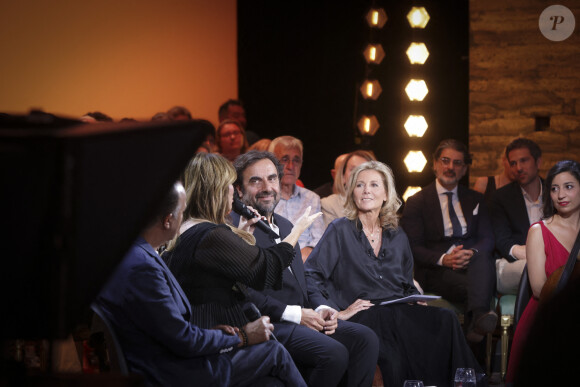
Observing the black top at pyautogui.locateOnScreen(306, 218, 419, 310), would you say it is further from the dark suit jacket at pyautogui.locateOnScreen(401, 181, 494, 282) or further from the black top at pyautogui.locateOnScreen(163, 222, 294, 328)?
the black top at pyautogui.locateOnScreen(163, 222, 294, 328)

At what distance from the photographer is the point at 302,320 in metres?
3.65

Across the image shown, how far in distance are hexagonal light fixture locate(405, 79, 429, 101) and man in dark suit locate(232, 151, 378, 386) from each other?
119 inches

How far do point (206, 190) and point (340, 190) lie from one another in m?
2.35

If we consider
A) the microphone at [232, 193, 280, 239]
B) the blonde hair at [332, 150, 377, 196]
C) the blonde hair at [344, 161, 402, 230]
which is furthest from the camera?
the blonde hair at [332, 150, 377, 196]

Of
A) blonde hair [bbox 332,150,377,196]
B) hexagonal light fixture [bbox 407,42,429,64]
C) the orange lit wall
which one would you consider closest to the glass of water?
blonde hair [bbox 332,150,377,196]

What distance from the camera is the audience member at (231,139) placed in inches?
224

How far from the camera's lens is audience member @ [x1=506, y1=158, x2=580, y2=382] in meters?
4.04

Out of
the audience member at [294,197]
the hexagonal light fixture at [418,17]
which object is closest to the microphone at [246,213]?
the audience member at [294,197]

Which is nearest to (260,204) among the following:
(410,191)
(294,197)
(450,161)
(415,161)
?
(294,197)

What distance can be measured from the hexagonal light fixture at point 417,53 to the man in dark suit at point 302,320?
3134 mm

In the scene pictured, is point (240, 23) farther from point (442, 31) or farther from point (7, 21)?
point (7, 21)

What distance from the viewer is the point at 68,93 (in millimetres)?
6242

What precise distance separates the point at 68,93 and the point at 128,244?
5.46 m

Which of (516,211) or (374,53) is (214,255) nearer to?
(516,211)
